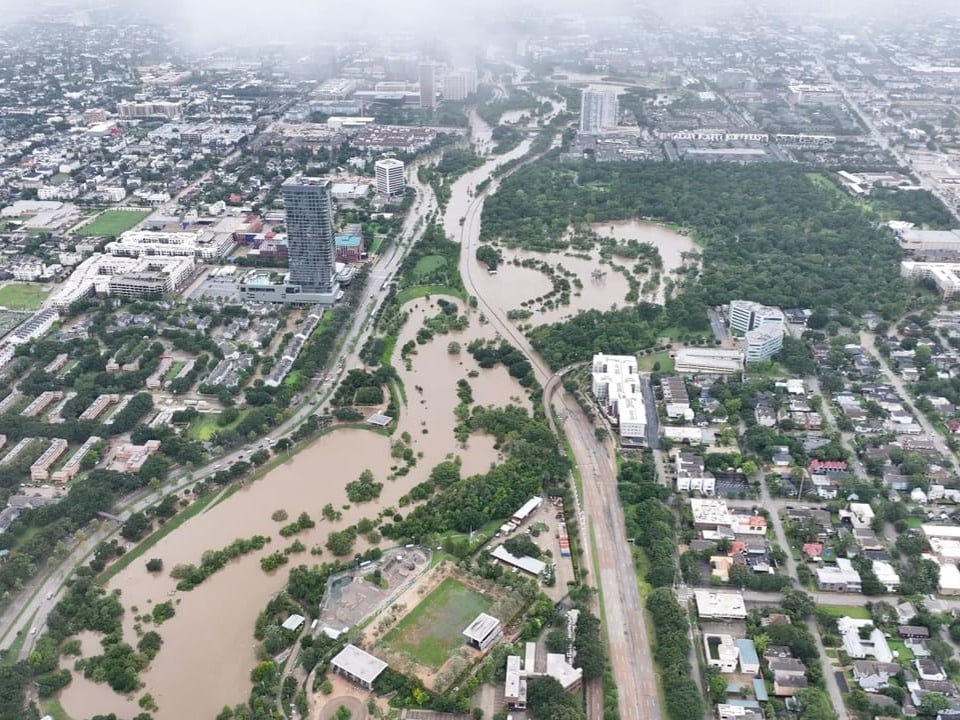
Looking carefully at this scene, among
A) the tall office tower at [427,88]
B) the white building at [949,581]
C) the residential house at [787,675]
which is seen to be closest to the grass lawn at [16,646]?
the residential house at [787,675]

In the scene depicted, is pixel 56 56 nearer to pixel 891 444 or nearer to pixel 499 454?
pixel 499 454

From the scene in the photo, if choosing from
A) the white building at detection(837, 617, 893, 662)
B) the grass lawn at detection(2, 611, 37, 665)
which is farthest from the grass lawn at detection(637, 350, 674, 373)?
the grass lawn at detection(2, 611, 37, 665)

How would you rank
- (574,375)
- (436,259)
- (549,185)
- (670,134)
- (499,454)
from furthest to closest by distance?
(670,134)
(549,185)
(436,259)
(574,375)
(499,454)

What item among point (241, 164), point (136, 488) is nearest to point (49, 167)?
point (241, 164)

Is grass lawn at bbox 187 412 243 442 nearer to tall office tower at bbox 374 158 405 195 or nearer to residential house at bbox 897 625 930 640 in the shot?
residential house at bbox 897 625 930 640

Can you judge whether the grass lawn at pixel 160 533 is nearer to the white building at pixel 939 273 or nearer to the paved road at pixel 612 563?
the paved road at pixel 612 563

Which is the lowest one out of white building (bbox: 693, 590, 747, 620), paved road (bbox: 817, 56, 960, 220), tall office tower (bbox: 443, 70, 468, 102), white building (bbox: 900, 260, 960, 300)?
white building (bbox: 693, 590, 747, 620)

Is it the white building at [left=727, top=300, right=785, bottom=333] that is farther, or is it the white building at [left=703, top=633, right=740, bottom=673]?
the white building at [left=727, top=300, right=785, bottom=333]
